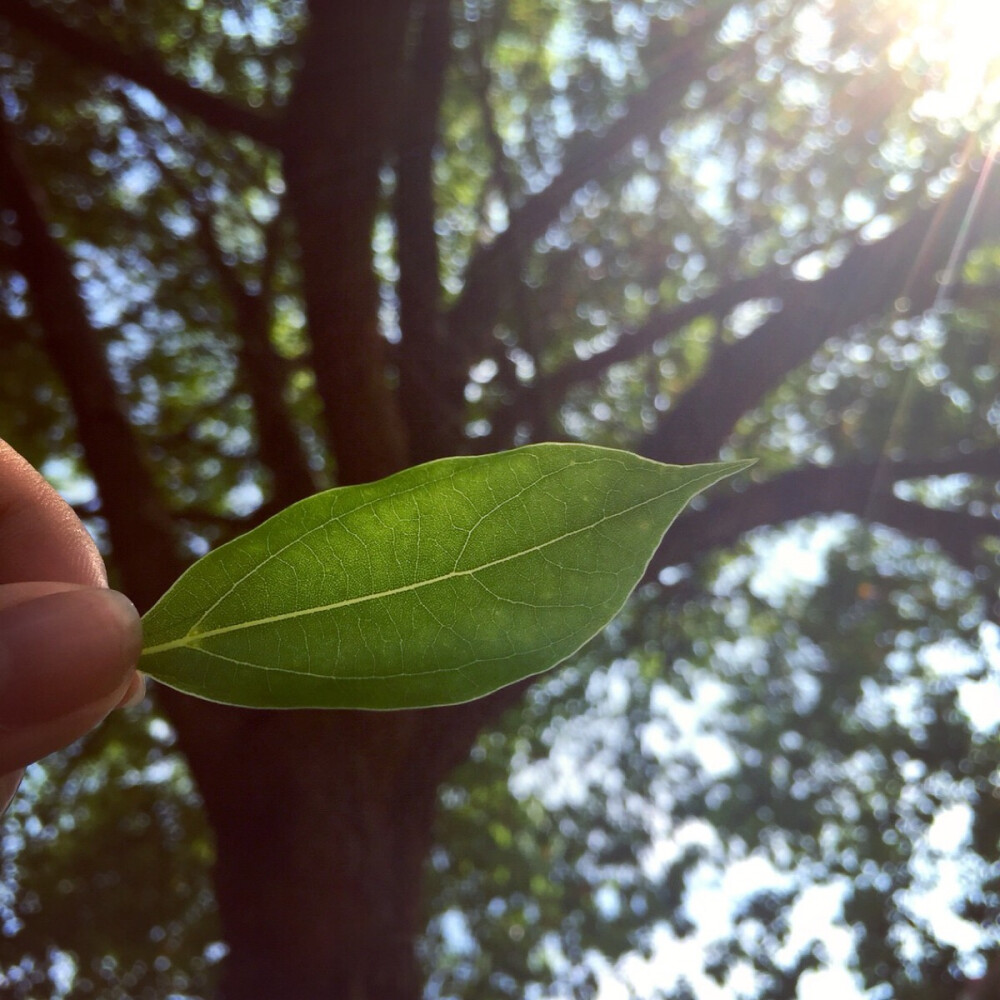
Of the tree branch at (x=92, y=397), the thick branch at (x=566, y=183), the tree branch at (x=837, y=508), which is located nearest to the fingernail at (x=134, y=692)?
the tree branch at (x=92, y=397)

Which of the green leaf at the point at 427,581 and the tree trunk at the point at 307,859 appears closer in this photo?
the green leaf at the point at 427,581

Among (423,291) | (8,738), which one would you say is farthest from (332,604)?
(423,291)

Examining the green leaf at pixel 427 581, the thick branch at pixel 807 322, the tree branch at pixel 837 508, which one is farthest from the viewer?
the tree branch at pixel 837 508

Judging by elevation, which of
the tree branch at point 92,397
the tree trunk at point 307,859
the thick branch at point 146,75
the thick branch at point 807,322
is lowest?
the tree trunk at point 307,859

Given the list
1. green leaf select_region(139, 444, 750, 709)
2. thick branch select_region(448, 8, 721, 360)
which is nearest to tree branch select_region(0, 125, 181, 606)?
thick branch select_region(448, 8, 721, 360)

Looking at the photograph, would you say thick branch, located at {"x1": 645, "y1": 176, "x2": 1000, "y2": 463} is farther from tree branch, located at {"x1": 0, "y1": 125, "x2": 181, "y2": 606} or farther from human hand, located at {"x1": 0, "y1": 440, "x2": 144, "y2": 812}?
human hand, located at {"x1": 0, "y1": 440, "x2": 144, "y2": 812}

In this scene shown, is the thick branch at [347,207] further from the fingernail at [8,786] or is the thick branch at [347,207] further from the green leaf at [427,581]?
the green leaf at [427,581]

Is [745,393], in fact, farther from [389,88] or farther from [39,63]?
[39,63]

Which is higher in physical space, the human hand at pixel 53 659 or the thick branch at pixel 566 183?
the human hand at pixel 53 659
